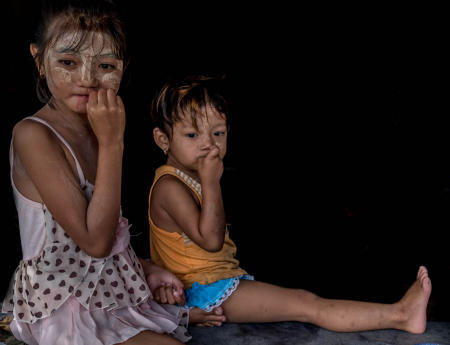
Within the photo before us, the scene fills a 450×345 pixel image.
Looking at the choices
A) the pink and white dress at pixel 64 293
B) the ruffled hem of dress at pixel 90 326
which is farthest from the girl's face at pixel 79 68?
the ruffled hem of dress at pixel 90 326

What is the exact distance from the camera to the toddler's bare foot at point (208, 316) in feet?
6.88

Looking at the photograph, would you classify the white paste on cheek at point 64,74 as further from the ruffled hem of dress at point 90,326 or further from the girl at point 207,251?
the ruffled hem of dress at point 90,326

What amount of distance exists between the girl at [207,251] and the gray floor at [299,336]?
1.1 inches

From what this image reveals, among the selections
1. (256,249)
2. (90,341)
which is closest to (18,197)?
(90,341)

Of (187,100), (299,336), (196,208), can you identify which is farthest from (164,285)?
(187,100)

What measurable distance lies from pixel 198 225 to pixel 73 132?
57 cm

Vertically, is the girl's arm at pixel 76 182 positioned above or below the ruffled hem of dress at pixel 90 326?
above

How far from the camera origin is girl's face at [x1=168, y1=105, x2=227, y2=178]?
2.13m

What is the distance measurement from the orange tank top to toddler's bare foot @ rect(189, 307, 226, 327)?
11cm

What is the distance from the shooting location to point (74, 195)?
1649mm

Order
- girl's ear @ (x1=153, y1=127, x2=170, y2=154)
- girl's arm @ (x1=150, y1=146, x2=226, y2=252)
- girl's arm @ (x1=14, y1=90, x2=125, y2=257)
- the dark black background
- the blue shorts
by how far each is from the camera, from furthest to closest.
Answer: the dark black background → girl's ear @ (x1=153, y1=127, x2=170, y2=154) → the blue shorts → girl's arm @ (x1=150, y1=146, x2=226, y2=252) → girl's arm @ (x1=14, y1=90, x2=125, y2=257)

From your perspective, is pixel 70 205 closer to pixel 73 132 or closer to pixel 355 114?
pixel 73 132

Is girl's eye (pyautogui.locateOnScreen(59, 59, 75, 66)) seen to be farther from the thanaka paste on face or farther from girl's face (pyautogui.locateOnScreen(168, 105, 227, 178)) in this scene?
girl's face (pyautogui.locateOnScreen(168, 105, 227, 178))

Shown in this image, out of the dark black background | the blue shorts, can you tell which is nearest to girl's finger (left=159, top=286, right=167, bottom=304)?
the blue shorts
